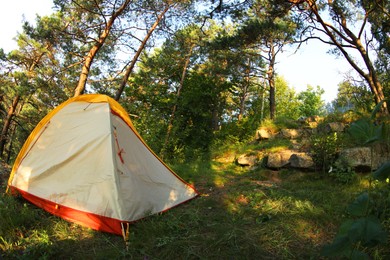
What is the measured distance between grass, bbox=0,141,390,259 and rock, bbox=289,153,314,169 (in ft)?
3.88

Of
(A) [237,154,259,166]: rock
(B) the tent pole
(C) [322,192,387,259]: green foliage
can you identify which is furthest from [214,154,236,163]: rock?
(C) [322,192,387,259]: green foliage

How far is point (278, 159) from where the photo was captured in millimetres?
6652

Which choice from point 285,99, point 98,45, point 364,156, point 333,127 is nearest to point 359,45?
point 333,127

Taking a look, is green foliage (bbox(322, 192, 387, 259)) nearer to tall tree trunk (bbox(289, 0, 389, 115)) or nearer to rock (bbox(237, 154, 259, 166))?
rock (bbox(237, 154, 259, 166))

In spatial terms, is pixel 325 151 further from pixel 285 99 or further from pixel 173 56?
pixel 285 99

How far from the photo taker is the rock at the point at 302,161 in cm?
595

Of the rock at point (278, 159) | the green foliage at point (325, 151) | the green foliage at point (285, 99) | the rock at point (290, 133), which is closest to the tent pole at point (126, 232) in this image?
the green foliage at point (325, 151)

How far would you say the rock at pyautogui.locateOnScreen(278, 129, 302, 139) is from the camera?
344 inches

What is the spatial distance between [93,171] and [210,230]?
5.57ft

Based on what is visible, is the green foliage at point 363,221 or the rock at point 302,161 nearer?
the green foliage at point 363,221

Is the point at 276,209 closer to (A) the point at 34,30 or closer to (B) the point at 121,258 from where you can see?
(B) the point at 121,258

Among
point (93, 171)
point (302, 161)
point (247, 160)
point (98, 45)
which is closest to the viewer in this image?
point (93, 171)

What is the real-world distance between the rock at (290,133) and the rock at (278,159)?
2.02m

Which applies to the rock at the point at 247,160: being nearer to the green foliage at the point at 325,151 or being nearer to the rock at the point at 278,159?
the rock at the point at 278,159
